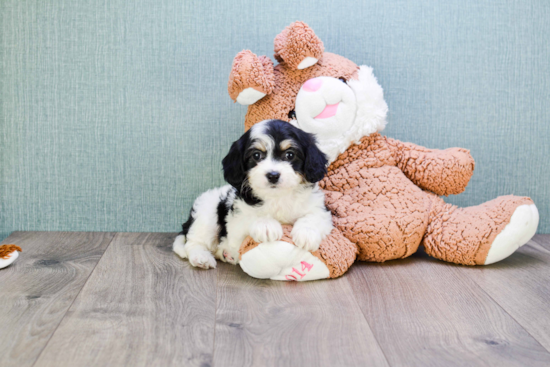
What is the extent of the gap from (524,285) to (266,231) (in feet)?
3.22

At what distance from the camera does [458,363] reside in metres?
1.27

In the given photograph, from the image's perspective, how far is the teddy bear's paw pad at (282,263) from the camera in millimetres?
1771

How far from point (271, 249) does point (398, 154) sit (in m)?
0.79

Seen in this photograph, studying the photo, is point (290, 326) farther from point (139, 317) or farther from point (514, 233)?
point (514, 233)

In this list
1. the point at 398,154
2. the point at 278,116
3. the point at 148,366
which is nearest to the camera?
the point at 148,366

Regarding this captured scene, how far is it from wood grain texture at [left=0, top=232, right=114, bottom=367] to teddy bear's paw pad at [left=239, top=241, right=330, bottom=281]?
2.08ft

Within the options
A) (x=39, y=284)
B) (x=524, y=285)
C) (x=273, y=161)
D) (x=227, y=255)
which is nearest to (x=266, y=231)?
(x=273, y=161)

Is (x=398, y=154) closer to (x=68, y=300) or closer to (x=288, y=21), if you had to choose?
(x=288, y=21)

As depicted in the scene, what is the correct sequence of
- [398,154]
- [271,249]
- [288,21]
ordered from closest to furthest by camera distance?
[271,249]
[398,154]
[288,21]

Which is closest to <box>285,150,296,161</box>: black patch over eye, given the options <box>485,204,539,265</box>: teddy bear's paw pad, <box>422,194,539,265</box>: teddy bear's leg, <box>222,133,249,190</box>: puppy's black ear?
<box>222,133,249,190</box>: puppy's black ear

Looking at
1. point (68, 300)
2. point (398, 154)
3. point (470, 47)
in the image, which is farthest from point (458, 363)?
point (470, 47)

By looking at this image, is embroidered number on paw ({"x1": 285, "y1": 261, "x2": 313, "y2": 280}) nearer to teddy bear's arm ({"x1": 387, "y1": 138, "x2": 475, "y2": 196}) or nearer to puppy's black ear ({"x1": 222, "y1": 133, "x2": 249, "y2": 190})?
puppy's black ear ({"x1": 222, "y1": 133, "x2": 249, "y2": 190})

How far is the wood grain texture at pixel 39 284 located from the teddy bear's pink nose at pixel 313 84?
114cm

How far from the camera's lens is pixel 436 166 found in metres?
2.10
